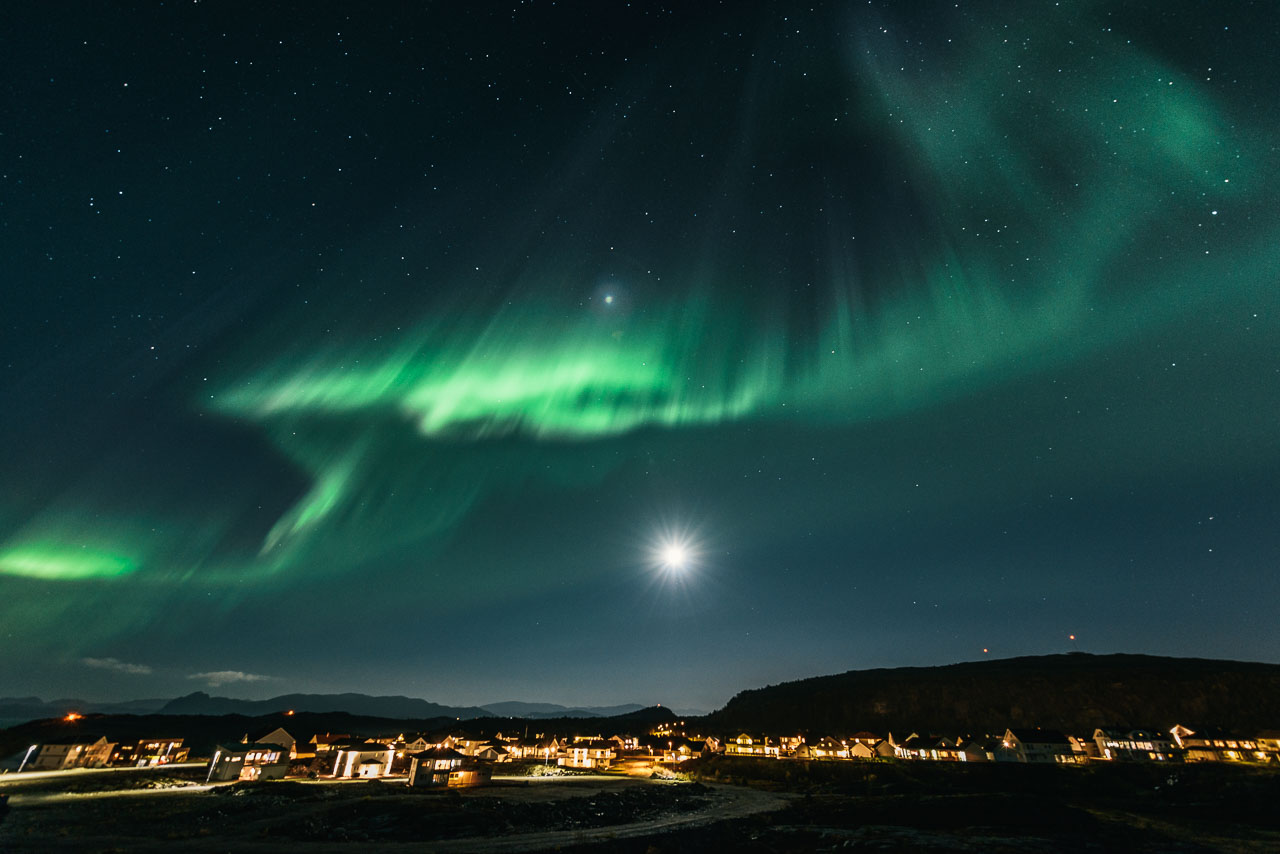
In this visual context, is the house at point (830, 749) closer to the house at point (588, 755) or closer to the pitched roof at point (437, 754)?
the house at point (588, 755)

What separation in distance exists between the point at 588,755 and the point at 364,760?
4401cm

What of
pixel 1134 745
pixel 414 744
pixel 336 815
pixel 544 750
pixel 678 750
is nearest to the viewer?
pixel 336 815

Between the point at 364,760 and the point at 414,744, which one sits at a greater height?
the point at 414,744

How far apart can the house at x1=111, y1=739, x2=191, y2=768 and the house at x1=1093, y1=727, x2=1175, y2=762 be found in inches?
6044

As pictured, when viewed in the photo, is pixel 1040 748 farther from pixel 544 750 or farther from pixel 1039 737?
pixel 544 750

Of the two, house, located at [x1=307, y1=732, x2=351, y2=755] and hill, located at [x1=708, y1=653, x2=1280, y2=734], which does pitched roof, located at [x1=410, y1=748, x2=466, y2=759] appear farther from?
hill, located at [x1=708, y1=653, x2=1280, y2=734]

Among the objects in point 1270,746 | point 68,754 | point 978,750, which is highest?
point 68,754

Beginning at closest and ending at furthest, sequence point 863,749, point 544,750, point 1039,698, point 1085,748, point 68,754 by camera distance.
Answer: point 68,754 < point 1085,748 < point 863,749 < point 544,750 < point 1039,698

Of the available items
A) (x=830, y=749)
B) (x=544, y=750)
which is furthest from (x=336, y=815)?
(x=830, y=749)

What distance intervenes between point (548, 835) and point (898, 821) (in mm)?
27084

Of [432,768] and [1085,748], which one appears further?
[1085,748]

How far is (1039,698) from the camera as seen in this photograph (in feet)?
406

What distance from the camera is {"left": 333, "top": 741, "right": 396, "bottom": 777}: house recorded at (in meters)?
75.6

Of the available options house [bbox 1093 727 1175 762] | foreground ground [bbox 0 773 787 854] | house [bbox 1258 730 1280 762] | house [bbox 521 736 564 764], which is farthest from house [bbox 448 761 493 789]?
house [bbox 1258 730 1280 762]
